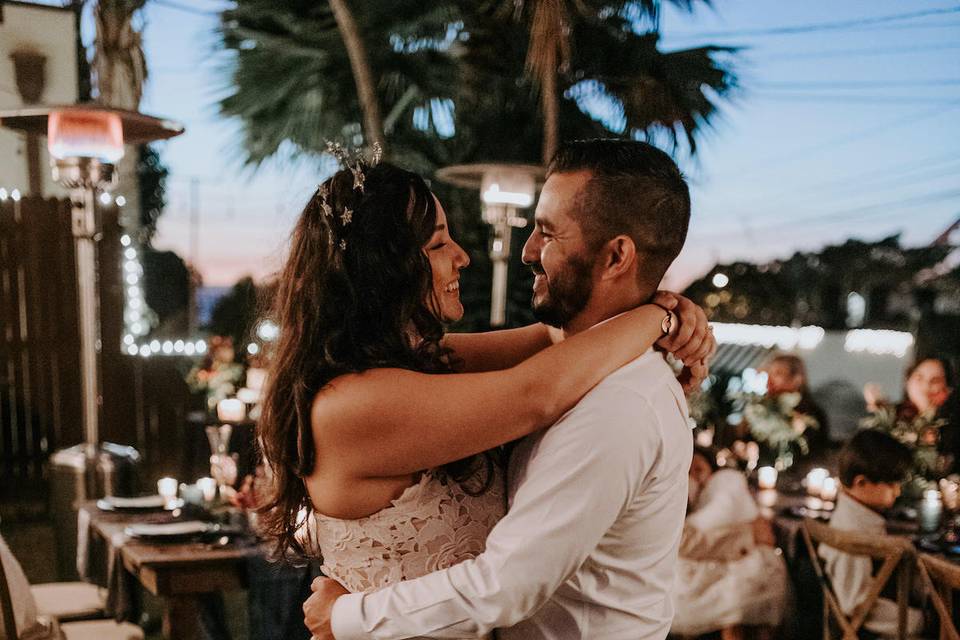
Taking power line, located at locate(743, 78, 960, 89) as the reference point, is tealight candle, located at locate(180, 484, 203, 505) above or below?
below

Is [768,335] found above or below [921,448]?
below

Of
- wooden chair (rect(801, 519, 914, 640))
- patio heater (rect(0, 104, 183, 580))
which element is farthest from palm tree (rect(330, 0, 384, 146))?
wooden chair (rect(801, 519, 914, 640))

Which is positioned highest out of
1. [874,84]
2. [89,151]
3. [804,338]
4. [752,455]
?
[874,84]

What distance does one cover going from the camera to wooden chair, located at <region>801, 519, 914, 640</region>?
11.1ft

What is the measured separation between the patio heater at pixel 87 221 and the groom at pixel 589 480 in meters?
3.37

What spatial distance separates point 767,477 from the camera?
16.0 feet

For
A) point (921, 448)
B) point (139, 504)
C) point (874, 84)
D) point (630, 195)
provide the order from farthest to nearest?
point (874, 84) < point (921, 448) < point (139, 504) < point (630, 195)

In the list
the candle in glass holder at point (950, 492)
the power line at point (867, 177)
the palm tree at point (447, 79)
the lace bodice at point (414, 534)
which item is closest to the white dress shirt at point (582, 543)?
the lace bodice at point (414, 534)

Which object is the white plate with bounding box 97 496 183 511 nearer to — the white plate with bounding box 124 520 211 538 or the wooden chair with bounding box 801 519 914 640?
the white plate with bounding box 124 520 211 538

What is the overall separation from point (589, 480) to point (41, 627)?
2.39m

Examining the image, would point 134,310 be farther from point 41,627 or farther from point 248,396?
Answer: point 41,627

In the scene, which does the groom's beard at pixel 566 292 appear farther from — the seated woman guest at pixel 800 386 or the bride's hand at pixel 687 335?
the seated woman guest at pixel 800 386

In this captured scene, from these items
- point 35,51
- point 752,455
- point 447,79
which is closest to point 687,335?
point 752,455

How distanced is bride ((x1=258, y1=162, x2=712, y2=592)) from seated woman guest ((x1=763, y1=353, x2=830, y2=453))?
4070mm
